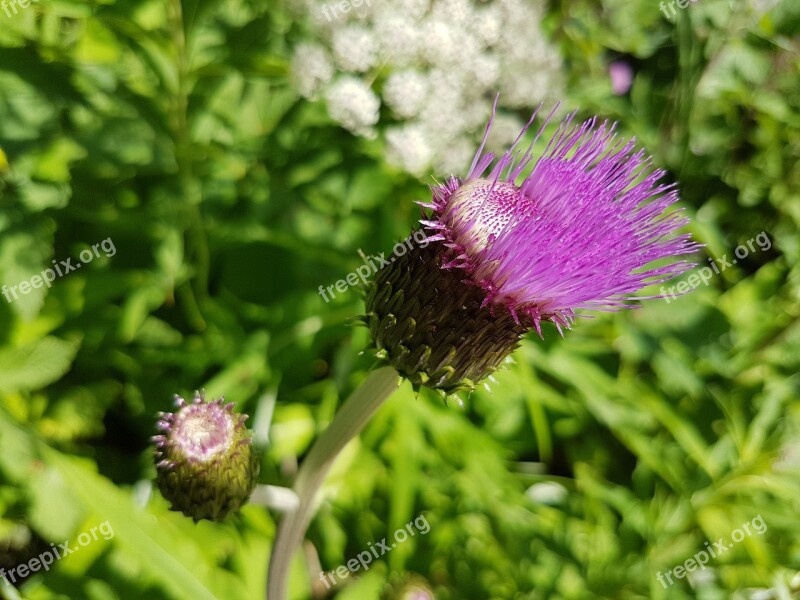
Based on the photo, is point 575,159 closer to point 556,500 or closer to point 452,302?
point 452,302

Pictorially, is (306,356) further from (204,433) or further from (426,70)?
(426,70)

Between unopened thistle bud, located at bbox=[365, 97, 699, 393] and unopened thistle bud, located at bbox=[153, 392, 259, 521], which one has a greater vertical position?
unopened thistle bud, located at bbox=[365, 97, 699, 393]

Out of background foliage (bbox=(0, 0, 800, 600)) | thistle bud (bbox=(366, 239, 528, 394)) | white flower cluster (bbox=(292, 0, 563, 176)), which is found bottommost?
background foliage (bbox=(0, 0, 800, 600))

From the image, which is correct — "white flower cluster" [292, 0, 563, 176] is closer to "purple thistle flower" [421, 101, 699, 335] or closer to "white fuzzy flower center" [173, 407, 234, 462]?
"purple thistle flower" [421, 101, 699, 335]

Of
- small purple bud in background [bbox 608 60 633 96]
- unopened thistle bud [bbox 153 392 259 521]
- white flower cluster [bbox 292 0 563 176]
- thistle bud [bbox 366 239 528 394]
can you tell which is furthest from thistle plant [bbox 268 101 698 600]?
small purple bud in background [bbox 608 60 633 96]

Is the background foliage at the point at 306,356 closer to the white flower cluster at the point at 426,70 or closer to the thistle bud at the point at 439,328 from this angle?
→ the white flower cluster at the point at 426,70
